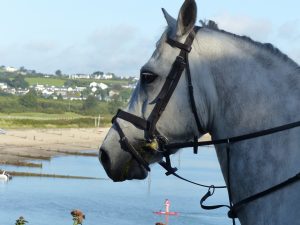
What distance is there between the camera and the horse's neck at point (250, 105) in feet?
15.1

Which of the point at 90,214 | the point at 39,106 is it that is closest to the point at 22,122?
the point at 39,106

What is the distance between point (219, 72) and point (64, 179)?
154ft

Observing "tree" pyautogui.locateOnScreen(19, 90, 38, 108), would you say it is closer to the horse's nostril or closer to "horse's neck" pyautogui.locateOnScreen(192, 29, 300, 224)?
the horse's nostril

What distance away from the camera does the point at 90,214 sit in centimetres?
3591

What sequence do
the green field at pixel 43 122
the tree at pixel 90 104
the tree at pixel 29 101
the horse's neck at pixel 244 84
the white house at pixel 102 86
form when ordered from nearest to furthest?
the horse's neck at pixel 244 84 < the green field at pixel 43 122 < the tree at pixel 29 101 < the tree at pixel 90 104 < the white house at pixel 102 86

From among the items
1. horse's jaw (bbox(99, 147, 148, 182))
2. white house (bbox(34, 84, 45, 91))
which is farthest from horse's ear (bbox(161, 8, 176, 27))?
white house (bbox(34, 84, 45, 91))

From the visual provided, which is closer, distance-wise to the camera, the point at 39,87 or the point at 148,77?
the point at 148,77

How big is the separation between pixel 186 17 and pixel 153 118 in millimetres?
602

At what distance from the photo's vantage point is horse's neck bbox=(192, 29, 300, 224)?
15.1ft

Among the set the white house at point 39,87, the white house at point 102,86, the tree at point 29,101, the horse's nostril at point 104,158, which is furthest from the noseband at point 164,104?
the white house at point 39,87

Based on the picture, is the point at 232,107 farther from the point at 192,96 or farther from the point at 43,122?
the point at 43,122

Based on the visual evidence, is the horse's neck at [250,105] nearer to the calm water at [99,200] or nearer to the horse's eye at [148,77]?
the horse's eye at [148,77]

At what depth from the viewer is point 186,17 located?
474 cm

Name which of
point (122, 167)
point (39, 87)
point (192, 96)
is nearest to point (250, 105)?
point (192, 96)
